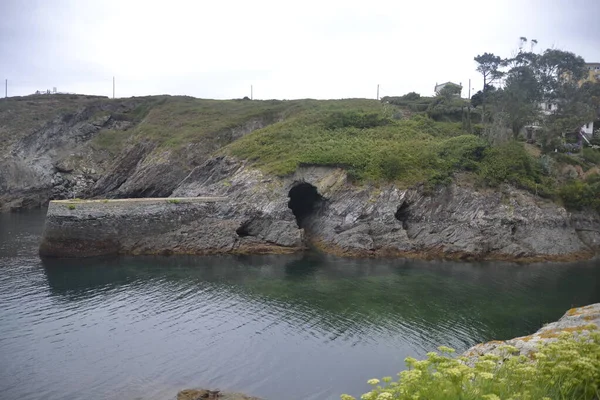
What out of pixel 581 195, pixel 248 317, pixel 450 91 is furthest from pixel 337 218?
pixel 450 91

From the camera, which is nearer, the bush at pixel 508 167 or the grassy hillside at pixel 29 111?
the bush at pixel 508 167

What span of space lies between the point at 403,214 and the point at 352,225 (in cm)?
550

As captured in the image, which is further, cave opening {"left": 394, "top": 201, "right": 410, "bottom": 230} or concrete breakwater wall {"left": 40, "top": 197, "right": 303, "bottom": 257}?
cave opening {"left": 394, "top": 201, "right": 410, "bottom": 230}

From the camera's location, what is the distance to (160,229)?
4450 cm

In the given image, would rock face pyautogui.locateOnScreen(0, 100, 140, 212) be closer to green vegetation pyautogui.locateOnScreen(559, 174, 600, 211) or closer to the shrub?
green vegetation pyautogui.locateOnScreen(559, 174, 600, 211)

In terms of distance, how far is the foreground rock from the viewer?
15.2m

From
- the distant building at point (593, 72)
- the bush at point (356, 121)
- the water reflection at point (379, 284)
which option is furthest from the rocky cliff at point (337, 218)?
the distant building at point (593, 72)

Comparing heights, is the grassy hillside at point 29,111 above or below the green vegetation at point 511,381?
above

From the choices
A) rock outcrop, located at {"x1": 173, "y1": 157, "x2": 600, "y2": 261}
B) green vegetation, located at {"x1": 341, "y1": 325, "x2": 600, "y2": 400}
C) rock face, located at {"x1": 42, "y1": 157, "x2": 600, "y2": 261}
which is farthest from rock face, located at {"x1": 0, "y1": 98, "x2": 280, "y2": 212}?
green vegetation, located at {"x1": 341, "y1": 325, "x2": 600, "y2": 400}

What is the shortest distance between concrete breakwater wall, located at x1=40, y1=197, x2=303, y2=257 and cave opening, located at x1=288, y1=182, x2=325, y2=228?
4904 millimetres

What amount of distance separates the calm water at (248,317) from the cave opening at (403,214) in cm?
556

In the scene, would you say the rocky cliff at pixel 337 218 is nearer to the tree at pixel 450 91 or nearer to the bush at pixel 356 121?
the bush at pixel 356 121

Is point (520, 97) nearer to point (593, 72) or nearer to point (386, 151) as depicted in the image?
point (386, 151)

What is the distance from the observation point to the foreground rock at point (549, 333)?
15.2 m
